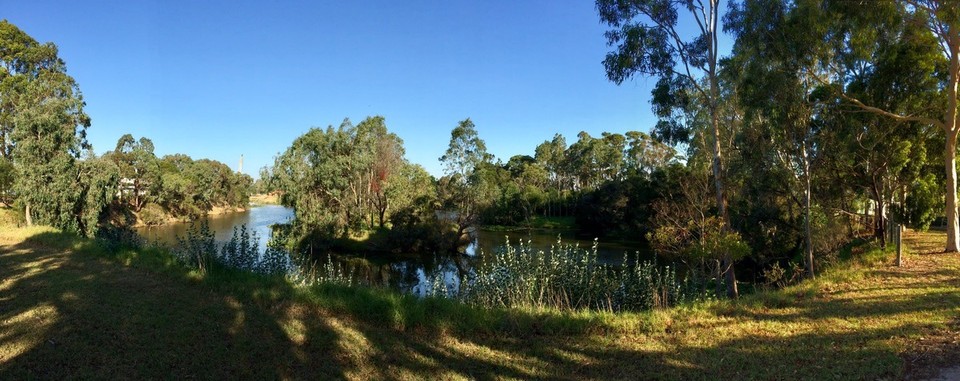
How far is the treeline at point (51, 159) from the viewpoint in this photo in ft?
62.9

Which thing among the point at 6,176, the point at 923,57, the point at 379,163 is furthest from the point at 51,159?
the point at 923,57

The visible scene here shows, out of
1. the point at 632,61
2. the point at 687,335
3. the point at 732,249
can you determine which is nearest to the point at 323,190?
the point at 632,61

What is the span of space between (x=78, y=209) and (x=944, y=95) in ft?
103

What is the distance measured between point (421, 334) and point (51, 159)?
22535 millimetres

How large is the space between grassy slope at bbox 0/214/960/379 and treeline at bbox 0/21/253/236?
15061mm

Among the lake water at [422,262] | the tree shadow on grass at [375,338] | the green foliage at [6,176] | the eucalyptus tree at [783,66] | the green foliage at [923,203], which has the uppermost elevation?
the eucalyptus tree at [783,66]

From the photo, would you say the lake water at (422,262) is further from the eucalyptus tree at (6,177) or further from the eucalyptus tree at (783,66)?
the eucalyptus tree at (783,66)

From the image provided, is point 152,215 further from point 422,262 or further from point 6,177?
point 422,262

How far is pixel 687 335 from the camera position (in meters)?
5.49

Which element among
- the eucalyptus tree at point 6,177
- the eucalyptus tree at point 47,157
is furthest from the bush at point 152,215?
the eucalyptus tree at point 47,157

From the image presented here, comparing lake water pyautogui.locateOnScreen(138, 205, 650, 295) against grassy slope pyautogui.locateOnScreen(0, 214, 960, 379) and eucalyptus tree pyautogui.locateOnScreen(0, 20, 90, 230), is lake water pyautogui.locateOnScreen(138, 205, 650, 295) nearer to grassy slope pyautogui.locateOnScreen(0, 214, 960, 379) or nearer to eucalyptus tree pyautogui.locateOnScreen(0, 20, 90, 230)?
eucalyptus tree pyautogui.locateOnScreen(0, 20, 90, 230)

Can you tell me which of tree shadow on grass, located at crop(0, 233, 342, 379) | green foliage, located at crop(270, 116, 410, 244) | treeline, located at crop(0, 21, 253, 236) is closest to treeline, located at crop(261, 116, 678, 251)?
green foliage, located at crop(270, 116, 410, 244)

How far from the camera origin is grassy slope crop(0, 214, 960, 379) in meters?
4.35

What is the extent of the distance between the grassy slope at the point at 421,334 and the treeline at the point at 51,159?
1506cm
